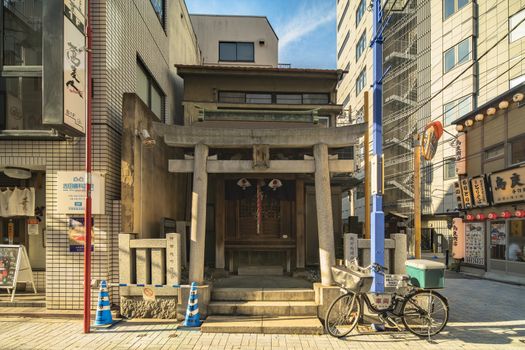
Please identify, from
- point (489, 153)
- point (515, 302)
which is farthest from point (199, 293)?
point (489, 153)

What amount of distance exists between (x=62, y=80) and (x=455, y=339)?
9.44 metres

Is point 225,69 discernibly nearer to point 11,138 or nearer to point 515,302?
point 11,138

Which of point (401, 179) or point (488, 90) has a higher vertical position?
point (488, 90)

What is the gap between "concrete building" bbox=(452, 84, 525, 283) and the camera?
15.0 metres

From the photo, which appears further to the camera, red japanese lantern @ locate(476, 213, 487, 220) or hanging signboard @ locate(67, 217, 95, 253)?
red japanese lantern @ locate(476, 213, 487, 220)

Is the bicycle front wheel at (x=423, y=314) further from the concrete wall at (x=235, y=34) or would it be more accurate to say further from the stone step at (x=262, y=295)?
the concrete wall at (x=235, y=34)

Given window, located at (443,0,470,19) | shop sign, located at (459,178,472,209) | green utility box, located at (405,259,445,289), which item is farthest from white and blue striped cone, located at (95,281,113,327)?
window, located at (443,0,470,19)

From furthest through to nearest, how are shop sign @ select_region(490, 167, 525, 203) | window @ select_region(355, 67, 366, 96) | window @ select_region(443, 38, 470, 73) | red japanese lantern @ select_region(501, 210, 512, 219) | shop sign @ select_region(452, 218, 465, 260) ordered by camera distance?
window @ select_region(355, 67, 366, 96), window @ select_region(443, 38, 470, 73), shop sign @ select_region(452, 218, 465, 260), red japanese lantern @ select_region(501, 210, 512, 219), shop sign @ select_region(490, 167, 525, 203)

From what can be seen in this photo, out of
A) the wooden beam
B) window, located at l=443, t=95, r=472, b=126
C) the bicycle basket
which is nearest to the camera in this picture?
the bicycle basket

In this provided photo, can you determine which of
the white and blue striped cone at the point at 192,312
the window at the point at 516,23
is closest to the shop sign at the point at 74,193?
the white and blue striped cone at the point at 192,312

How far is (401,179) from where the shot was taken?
36312 mm

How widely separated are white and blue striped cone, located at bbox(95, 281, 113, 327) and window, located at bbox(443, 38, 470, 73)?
30470 mm

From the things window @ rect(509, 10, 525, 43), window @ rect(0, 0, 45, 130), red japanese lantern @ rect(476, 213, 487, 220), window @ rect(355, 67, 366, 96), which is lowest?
red japanese lantern @ rect(476, 213, 487, 220)

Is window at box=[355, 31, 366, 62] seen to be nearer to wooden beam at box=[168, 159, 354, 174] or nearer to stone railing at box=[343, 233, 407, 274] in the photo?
wooden beam at box=[168, 159, 354, 174]
